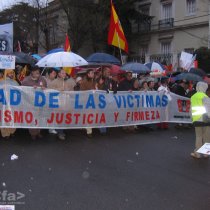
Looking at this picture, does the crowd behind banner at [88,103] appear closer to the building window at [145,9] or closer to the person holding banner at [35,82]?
the person holding banner at [35,82]

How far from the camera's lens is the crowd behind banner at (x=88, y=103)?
1045 centimetres

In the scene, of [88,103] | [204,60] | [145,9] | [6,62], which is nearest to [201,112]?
[88,103]

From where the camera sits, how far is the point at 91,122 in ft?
36.8

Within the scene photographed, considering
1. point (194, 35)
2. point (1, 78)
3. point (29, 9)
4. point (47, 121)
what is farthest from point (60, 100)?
point (29, 9)

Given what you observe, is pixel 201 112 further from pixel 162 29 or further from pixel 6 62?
pixel 162 29

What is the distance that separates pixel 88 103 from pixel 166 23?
32054 millimetres

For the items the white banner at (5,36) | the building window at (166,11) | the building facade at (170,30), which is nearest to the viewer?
the white banner at (5,36)

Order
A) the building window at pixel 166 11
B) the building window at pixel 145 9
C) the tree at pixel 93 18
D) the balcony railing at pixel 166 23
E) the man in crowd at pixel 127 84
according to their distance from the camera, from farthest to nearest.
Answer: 1. the building window at pixel 145 9
2. the tree at pixel 93 18
3. the building window at pixel 166 11
4. the balcony railing at pixel 166 23
5. the man in crowd at pixel 127 84

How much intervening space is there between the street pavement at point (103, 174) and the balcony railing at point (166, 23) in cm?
3115

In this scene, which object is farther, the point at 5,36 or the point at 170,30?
the point at 170,30

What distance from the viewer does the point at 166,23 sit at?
41656 mm

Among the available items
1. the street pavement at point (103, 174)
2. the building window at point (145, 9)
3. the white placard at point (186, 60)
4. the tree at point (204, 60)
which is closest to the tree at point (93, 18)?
the building window at point (145, 9)

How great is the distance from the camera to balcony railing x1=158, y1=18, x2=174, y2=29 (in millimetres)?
40938

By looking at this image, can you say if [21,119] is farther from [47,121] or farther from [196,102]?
[196,102]
